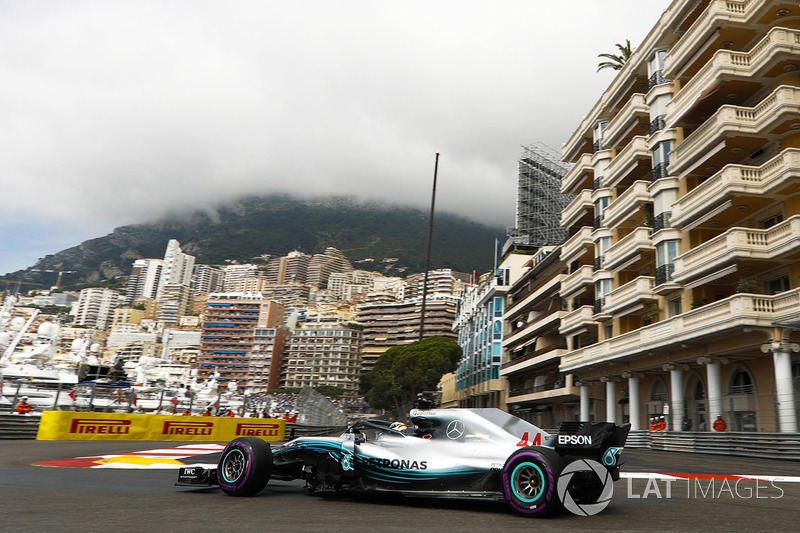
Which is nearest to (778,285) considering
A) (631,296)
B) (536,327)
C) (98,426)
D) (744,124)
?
(744,124)

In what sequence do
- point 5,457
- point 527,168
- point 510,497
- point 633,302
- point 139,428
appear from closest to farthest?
point 510,497 < point 5,457 < point 139,428 < point 633,302 < point 527,168

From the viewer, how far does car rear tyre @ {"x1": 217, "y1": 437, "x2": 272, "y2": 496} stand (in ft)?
26.1

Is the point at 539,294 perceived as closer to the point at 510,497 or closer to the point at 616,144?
the point at 616,144

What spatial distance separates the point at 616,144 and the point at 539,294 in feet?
74.3

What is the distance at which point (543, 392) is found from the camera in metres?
56.3

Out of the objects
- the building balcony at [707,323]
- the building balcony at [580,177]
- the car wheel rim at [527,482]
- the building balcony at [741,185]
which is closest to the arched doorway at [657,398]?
the building balcony at [707,323]

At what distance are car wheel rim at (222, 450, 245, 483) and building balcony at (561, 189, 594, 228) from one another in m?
40.9

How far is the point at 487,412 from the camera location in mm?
7703

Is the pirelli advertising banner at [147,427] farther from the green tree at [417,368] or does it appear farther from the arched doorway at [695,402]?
the green tree at [417,368]

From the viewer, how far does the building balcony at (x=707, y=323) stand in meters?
25.0

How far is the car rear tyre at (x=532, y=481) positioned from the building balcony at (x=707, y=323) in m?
22.0

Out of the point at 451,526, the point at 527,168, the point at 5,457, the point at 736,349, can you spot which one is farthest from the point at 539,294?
the point at 451,526

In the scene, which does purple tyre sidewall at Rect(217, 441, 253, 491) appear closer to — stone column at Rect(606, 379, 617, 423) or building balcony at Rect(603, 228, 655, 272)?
building balcony at Rect(603, 228, 655, 272)

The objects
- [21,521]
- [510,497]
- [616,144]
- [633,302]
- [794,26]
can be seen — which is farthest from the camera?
[616,144]
